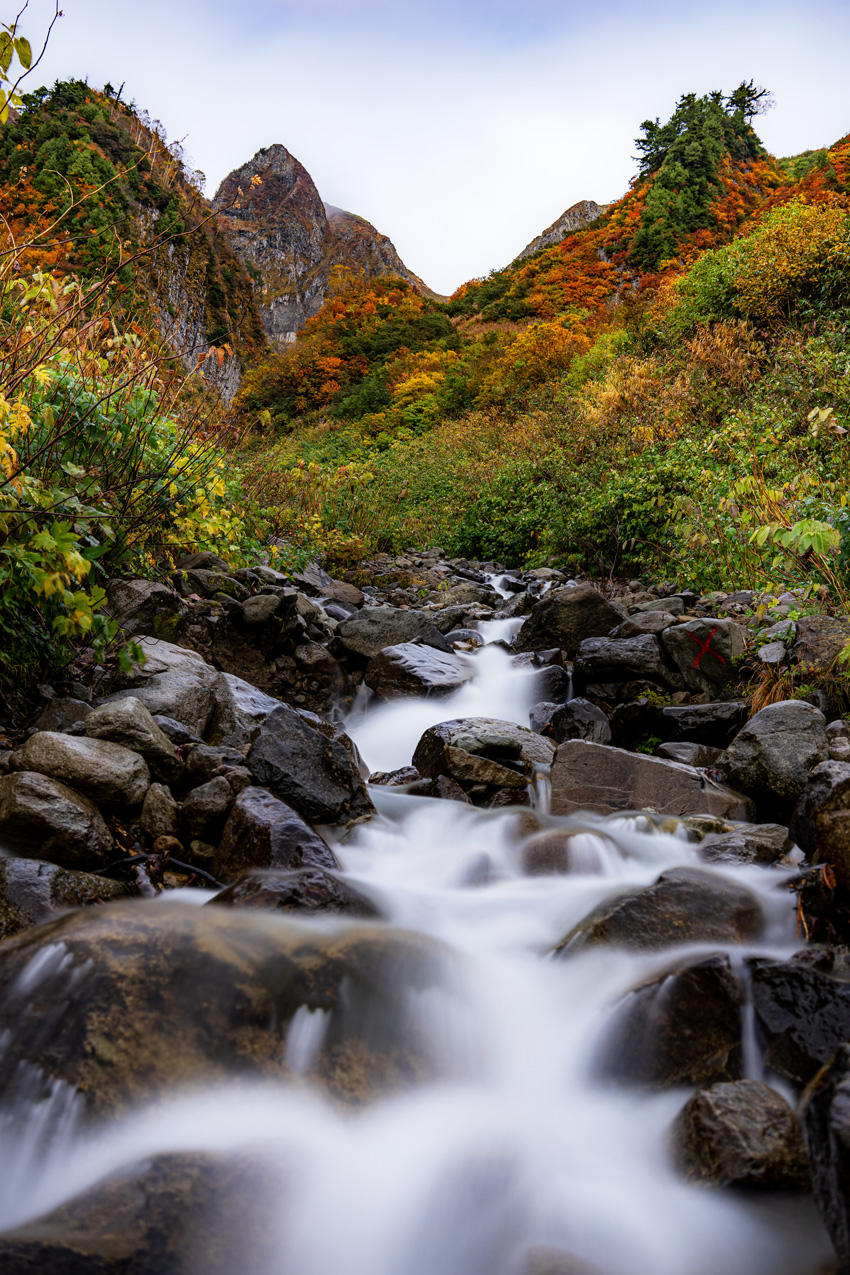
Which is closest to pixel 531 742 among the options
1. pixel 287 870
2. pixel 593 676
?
pixel 593 676

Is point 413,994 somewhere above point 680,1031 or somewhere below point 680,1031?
above

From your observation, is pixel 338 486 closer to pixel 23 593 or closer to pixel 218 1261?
pixel 23 593

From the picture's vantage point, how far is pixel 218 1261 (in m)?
1.85

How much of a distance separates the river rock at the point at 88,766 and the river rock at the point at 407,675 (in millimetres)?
3619

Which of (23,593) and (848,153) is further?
(848,153)

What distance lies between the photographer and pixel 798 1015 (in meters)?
2.50

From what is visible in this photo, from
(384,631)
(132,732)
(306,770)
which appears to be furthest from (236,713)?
(384,631)

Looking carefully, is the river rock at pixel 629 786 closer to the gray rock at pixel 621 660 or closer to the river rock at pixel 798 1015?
the gray rock at pixel 621 660

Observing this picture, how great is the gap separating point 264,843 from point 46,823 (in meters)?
0.95

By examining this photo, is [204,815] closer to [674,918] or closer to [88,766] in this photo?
[88,766]

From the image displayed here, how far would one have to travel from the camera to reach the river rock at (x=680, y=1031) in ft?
8.25

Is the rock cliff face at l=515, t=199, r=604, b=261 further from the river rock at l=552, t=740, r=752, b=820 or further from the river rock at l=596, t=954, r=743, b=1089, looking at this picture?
the river rock at l=596, t=954, r=743, b=1089

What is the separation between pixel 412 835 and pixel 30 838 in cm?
215

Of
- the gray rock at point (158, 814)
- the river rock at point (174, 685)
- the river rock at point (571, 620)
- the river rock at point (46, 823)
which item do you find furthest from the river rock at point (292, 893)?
the river rock at point (571, 620)
